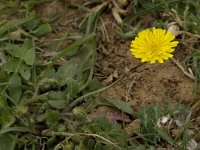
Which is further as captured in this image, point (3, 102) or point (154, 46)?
point (3, 102)

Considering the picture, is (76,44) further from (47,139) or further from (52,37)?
(47,139)

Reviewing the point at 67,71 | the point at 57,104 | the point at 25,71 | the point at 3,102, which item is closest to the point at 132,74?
the point at 67,71

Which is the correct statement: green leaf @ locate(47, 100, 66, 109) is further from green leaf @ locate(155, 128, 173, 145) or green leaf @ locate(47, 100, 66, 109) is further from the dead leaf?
green leaf @ locate(155, 128, 173, 145)

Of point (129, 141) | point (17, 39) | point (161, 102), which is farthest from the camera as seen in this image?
point (17, 39)

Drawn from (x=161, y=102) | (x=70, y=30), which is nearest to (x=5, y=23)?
(x=70, y=30)

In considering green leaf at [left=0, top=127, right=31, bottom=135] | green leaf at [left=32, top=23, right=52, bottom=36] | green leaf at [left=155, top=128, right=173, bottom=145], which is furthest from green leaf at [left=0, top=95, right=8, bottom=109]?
green leaf at [left=155, top=128, right=173, bottom=145]

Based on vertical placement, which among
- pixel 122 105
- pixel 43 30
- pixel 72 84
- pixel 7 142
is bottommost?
pixel 7 142

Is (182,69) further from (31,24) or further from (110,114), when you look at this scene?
(31,24)
